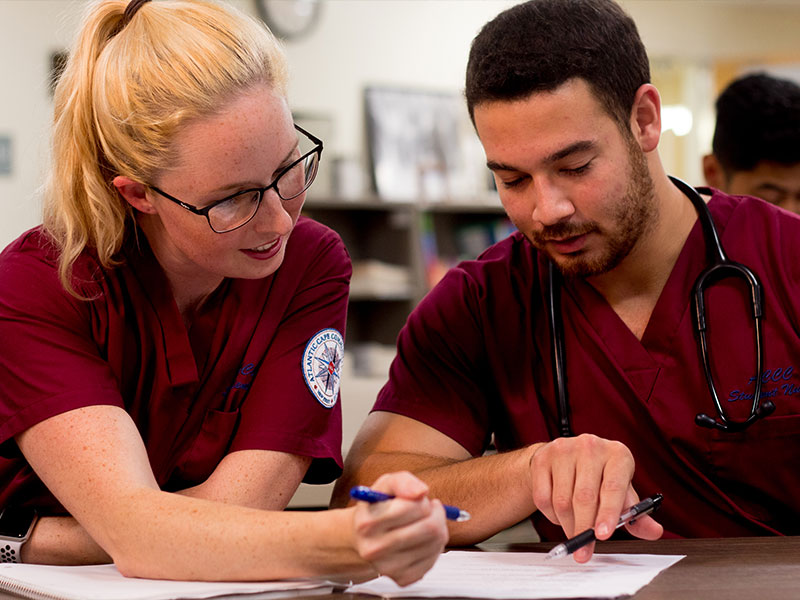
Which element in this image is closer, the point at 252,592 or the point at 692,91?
the point at 252,592

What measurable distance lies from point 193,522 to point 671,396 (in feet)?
2.35

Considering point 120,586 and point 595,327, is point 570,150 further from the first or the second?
point 120,586

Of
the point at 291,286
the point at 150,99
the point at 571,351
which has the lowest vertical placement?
the point at 571,351

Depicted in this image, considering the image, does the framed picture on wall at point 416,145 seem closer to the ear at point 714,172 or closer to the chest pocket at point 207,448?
the ear at point 714,172

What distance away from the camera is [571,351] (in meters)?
1.47

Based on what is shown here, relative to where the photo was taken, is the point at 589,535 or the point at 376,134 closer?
the point at 589,535

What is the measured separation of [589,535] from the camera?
101 cm

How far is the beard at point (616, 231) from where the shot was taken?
54.3 inches

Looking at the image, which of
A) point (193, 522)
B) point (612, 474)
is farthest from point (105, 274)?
point (612, 474)

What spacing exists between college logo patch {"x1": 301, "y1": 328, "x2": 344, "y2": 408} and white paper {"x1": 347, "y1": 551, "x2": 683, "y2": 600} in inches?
10.5

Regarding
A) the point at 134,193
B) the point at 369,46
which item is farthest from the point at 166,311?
the point at 369,46

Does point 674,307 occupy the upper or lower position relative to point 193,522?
upper

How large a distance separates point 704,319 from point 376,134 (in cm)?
386

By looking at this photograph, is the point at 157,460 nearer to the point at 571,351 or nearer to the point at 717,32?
the point at 571,351
